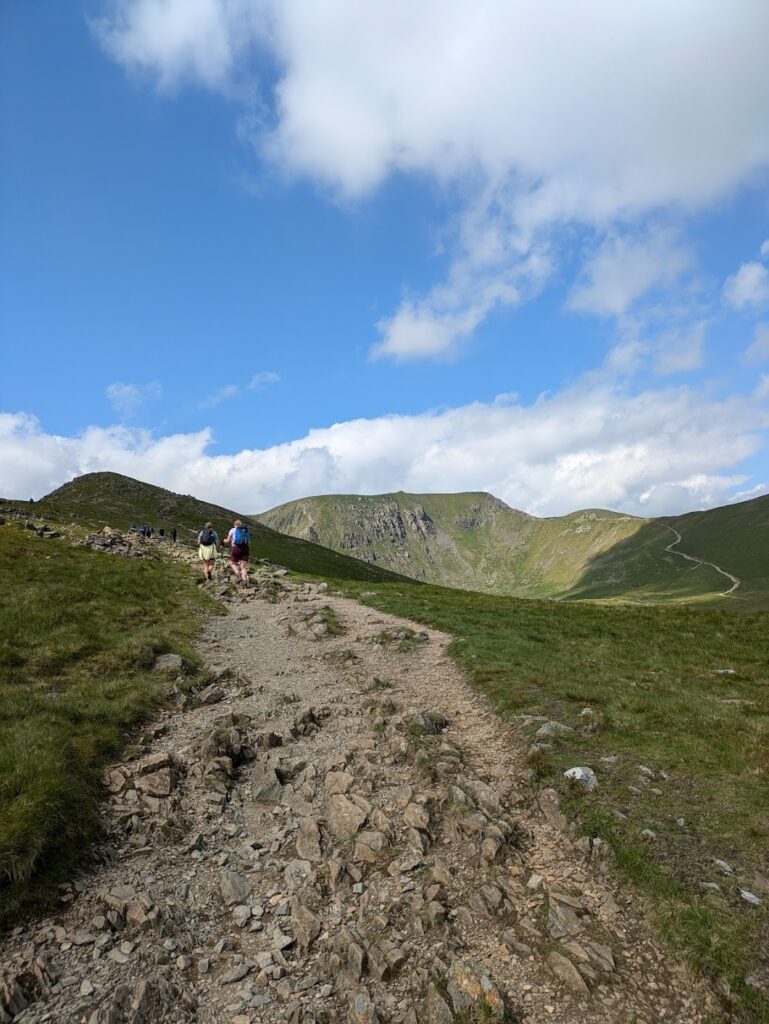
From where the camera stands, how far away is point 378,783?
472 inches

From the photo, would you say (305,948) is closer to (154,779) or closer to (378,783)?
(378,783)

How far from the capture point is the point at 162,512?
155 metres

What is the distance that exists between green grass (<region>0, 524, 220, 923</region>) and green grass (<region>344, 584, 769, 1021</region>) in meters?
9.61

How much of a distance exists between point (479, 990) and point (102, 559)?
3954 centimetres

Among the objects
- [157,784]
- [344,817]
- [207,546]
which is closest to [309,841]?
[344,817]

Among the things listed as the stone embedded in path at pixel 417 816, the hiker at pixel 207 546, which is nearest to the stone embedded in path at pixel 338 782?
the stone embedded in path at pixel 417 816

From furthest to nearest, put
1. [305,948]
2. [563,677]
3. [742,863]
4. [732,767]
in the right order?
1. [563,677]
2. [732,767]
3. [742,863]
4. [305,948]

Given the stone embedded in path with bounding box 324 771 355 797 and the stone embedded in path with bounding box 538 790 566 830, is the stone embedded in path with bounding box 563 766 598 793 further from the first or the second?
the stone embedded in path with bounding box 324 771 355 797

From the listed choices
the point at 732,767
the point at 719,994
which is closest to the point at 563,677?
the point at 732,767

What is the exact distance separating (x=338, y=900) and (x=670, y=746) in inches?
377

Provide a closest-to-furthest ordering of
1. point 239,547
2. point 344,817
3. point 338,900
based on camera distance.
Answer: point 338,900
point 344,817
point 239,547

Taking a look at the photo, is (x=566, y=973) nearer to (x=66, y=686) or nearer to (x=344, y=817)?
(x=344, y=817)

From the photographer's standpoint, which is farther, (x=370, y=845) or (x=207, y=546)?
(x=207, y=546)

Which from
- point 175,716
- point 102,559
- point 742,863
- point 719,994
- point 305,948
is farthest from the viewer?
point 102,559
